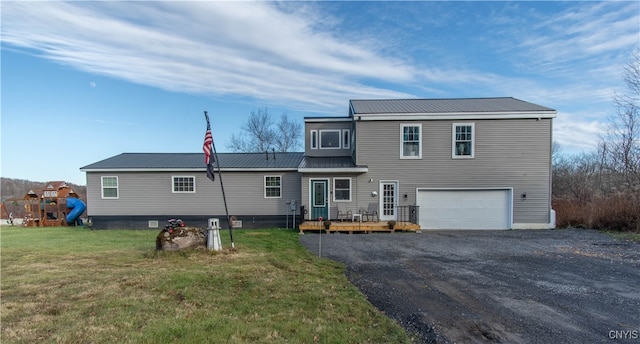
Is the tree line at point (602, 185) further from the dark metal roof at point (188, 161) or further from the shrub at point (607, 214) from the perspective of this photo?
the dark metal roof at point (188, 161)

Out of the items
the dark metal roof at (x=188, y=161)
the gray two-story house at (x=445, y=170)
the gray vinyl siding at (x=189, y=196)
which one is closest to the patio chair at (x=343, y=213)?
the gray two-story house at (x=445, y=170)

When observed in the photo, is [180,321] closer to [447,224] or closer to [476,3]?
[447,224]

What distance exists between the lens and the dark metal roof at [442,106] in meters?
14.1

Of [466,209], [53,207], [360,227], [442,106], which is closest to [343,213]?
[360,227]

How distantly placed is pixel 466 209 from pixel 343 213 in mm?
5589

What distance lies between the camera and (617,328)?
3.74 metres

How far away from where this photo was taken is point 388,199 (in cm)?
1412

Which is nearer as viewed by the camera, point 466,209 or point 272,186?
point 466,209

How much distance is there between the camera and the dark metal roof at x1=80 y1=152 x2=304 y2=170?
15383 millimetres

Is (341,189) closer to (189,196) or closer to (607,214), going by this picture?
(189,196)

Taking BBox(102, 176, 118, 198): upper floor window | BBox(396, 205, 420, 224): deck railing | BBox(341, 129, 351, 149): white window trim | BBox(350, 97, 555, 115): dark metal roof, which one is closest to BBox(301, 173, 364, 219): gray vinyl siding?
BBox(396, 205, 420, 224): deck railing

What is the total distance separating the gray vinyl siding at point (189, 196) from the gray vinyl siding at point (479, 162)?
13.8 feet

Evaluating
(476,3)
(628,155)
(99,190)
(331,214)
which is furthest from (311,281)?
(628,155)

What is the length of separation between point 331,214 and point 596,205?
12171 millimetres
